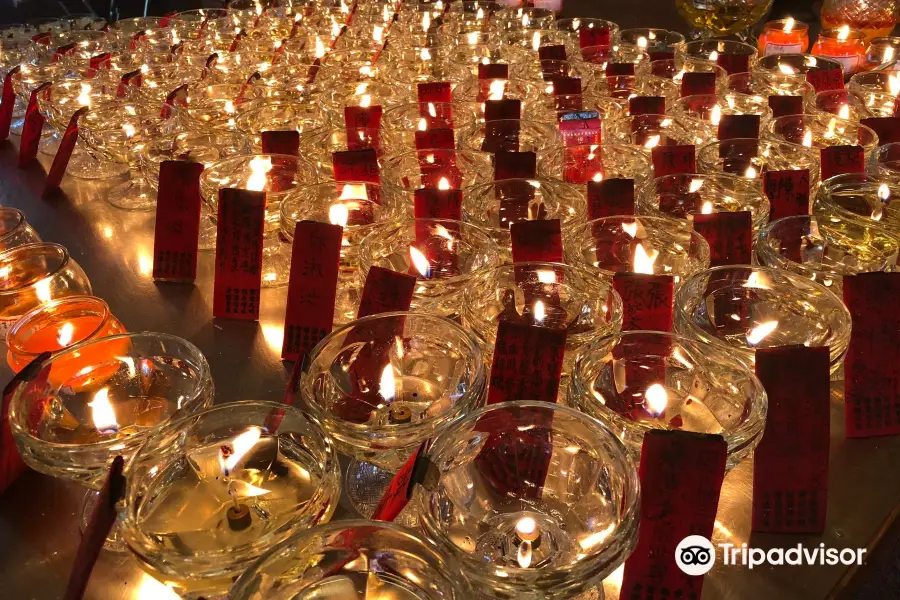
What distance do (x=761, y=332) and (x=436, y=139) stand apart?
3.28ft

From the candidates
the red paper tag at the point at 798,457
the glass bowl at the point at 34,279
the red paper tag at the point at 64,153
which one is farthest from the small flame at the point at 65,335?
the red paper tag at the point at 798,457

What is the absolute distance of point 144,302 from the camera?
170 cm

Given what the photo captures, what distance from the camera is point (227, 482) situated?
1058 millimetres

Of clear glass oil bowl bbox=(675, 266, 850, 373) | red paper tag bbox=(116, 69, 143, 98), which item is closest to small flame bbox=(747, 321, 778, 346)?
clear glass oil bowl bbox=(675, 266, 850, 373)

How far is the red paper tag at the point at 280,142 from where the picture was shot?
1914 millimetres

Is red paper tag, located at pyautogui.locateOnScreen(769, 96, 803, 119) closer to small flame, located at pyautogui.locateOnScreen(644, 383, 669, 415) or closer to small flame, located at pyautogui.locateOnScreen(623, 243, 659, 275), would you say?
small flame, located at pyautogui.locateOnScreen(623, 243, 659, 275)

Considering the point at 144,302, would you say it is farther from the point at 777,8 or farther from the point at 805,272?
the point at 777,8

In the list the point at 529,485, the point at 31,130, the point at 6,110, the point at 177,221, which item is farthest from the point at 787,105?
the point at 6,110

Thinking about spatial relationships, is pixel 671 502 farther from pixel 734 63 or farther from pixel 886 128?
pixel 734 63

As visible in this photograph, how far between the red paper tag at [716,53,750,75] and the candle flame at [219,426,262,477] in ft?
7.39

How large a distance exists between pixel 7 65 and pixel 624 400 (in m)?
2.83

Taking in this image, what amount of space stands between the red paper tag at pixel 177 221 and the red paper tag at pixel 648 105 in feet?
4.14

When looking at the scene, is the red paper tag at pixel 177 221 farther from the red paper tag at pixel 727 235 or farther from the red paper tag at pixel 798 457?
the red paper tag at pixel 798 457

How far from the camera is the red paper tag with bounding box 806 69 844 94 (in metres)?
2.45
